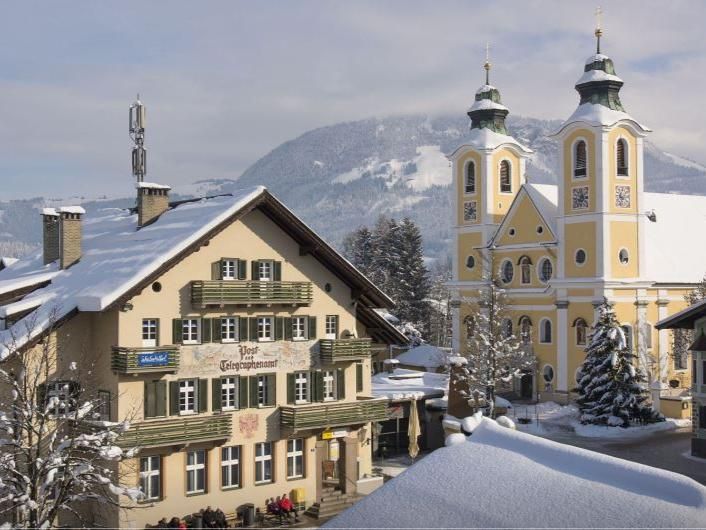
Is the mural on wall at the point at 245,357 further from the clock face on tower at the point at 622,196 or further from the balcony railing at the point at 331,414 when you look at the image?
the clock face on tower at the point at 622,196

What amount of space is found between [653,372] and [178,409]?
4026 centimetres

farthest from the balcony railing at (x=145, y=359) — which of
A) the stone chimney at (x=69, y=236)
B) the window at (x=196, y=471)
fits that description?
the stone chimney at (x=69, y=236)

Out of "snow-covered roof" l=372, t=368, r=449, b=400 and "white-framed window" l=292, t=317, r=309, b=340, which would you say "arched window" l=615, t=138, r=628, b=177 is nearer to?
"snow-covered roof" l=372, t=368, r=449, b=400

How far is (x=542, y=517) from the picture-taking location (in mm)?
9688

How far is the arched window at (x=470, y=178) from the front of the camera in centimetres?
7231

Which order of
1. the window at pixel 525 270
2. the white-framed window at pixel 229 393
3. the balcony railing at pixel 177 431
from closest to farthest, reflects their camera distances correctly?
1. the balcony railing at pixel 177 431
2. the white-framed window at pixel 229 393
3. the window at pixel 525 270

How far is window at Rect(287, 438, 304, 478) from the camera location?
1283 inches

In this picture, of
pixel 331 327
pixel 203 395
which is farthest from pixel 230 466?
pixel 331 327

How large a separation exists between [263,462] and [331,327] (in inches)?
223

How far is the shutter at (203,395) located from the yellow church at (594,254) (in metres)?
33.6

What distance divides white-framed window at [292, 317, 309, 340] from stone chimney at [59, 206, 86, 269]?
817cm

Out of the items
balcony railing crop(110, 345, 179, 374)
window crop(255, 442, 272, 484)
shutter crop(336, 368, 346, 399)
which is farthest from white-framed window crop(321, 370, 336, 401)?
balcony railing crop(110, 345, 179, 374)

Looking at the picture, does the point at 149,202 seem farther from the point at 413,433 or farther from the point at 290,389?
the point at 413,433

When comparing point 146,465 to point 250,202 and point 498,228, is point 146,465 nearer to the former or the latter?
point 250,202
